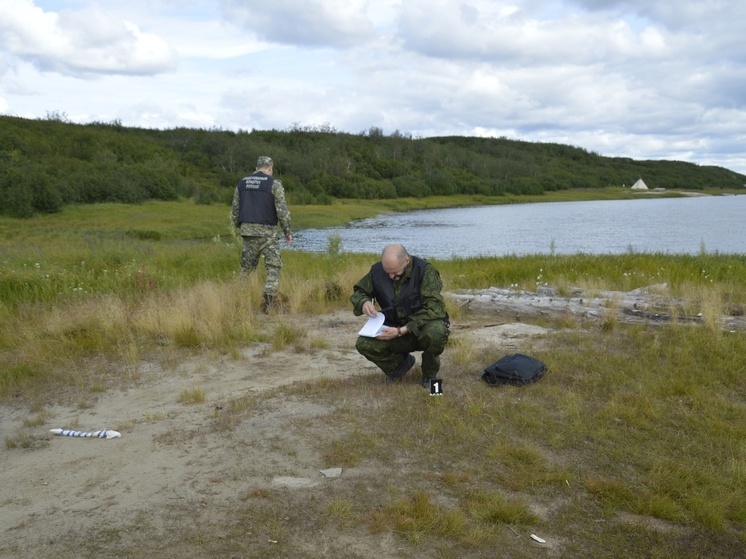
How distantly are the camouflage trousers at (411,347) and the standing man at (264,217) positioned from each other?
4.00 metres

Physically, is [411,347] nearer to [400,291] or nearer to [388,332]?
[388,332]

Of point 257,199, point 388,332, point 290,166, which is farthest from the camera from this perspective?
point 290,166

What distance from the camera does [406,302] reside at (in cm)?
596

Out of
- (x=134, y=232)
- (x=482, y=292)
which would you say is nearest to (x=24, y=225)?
(x=134, y=232)

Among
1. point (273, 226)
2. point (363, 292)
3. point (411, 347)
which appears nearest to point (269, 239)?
point (273, 226)

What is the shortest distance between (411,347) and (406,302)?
1.69ft

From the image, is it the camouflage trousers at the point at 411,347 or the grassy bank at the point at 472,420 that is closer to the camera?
the grassy bank at the point at 472,420

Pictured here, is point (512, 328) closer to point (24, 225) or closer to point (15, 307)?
point (15, 307)

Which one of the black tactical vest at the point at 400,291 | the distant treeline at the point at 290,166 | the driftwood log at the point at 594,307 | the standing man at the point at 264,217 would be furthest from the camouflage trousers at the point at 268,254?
the distant treeline at the point at 290,166

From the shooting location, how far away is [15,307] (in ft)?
33.7

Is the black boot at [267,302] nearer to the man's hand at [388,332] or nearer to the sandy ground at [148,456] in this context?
the sandy ground at [148,456]

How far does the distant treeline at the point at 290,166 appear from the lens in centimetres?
5169

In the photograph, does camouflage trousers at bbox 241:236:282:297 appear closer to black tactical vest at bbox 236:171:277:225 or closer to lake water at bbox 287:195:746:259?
black tactical vest at bbox 236:171:277:225

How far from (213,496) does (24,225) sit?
36.0 m
